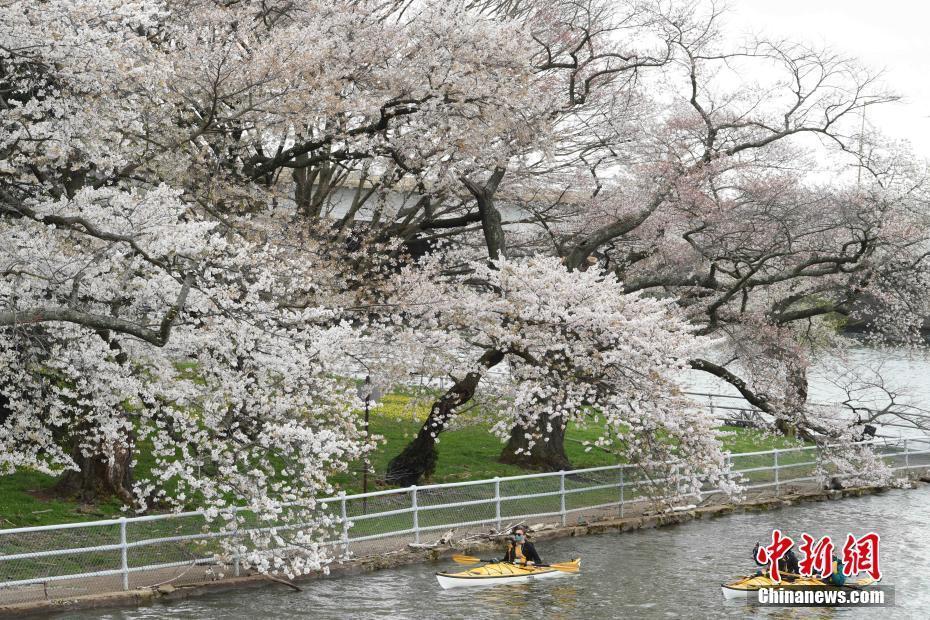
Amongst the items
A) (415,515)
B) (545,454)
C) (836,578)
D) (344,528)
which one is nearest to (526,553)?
(415,515)

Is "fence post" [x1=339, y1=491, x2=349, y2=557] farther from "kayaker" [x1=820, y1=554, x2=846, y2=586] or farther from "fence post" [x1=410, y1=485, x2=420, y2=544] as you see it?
"kayaker" [x1=820, y1=554, x2=846, y2=586]

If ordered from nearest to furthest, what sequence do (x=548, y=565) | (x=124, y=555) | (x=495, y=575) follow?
A: (x=124, y=555)
(x=495, y=575)
(x=548, y=565)

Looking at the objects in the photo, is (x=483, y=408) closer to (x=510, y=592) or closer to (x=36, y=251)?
(x=510, y=592)

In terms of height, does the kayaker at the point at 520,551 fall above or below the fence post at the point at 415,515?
below

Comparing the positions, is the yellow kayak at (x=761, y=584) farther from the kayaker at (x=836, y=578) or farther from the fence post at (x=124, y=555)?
the fence post at (x=124, y=555)

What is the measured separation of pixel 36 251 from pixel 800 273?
19.6m

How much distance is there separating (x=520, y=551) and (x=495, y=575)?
0.79 meters

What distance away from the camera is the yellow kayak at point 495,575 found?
62.4 feet

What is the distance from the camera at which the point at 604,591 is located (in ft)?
63.1

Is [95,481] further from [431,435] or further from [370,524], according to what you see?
[431,435]

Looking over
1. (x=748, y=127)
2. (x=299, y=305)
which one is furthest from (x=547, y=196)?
(x=299, y=305)

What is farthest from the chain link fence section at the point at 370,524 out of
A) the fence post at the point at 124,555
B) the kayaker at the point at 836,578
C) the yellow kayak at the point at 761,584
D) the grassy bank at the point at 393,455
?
the kayaker at the point at 836,578

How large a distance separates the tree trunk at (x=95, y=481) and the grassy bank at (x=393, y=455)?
0.25 meters

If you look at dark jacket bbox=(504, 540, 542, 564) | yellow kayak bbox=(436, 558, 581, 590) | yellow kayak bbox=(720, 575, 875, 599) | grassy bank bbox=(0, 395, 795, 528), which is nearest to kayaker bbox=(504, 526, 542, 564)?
dark jacket bbox=(504, 540, 542, 564)
